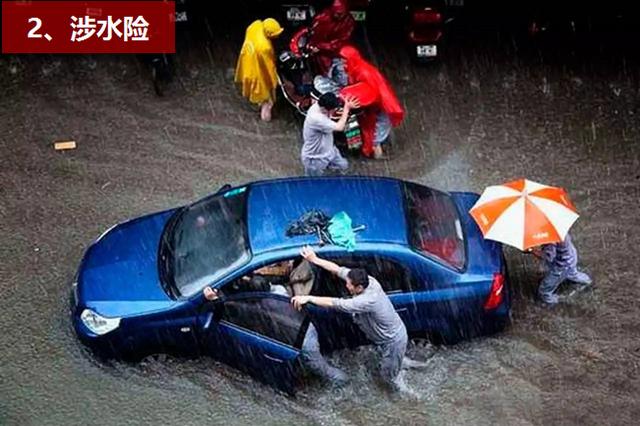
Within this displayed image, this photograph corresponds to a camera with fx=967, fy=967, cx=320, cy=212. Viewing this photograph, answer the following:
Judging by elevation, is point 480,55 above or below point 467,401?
above

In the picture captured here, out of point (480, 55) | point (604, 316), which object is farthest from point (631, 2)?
point (604, 316)

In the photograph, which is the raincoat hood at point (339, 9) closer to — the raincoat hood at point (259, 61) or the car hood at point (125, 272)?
the raincoat hood at point (259, 61)

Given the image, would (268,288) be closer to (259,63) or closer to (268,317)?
(268,317)

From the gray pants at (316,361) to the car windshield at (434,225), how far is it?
3.78 ft

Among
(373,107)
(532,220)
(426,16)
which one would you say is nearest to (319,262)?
(532,220)

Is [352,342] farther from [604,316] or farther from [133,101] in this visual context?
[133,101]

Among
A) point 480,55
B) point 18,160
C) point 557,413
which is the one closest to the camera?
point 557,413

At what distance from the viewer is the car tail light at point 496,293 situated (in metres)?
8.34

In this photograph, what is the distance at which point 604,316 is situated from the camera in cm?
895

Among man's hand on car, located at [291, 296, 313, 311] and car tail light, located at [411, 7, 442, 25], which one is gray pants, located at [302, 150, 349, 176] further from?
man's hand on car, located at [291, 296, 313, 311]

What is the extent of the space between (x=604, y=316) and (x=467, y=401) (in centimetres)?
167

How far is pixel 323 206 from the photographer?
328 inches

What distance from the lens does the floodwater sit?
324 inches

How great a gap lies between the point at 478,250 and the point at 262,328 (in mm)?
2051
